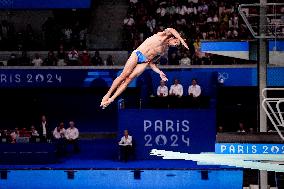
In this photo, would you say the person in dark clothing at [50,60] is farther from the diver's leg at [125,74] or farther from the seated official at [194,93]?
the diver's leg at [125,74]

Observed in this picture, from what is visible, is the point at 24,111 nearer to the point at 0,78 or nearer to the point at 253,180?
the point at 0,78

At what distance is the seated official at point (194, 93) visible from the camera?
2012 cm

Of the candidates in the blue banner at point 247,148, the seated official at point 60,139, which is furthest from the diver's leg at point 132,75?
the seated official at point 60,139

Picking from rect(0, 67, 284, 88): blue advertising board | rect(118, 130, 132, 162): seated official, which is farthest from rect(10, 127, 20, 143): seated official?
rect(118, 130, 132, 162): seated official

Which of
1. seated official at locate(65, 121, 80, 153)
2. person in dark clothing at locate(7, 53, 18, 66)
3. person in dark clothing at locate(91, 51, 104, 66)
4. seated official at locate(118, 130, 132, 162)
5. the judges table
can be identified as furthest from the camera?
person in dark clothing at locate(91, 51, 104, 66)

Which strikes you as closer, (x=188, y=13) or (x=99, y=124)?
(x=188, y=13)

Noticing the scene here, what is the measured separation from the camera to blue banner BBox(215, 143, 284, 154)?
905 centimetres

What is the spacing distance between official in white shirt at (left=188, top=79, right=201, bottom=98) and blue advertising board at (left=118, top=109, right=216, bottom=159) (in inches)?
24.1

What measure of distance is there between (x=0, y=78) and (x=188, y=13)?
23.1ft

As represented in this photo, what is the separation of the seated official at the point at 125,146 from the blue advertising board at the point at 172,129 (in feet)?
1.26

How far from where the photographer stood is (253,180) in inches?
703

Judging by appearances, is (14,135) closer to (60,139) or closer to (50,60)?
(60,139)

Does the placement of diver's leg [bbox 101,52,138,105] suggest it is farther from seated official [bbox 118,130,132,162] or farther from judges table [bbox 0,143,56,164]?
judges table [bbox 0,143,56,164]

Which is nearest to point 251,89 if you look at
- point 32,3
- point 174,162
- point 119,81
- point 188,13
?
point 188,13
